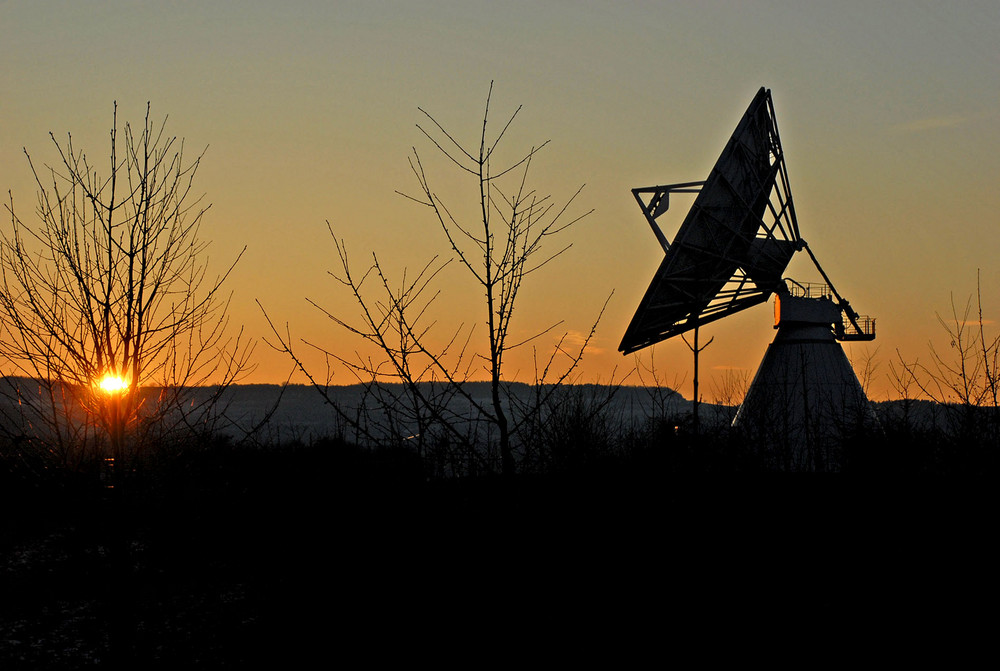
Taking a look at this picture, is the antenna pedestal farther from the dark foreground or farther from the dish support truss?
the dark foreground

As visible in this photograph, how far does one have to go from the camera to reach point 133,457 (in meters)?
9.77

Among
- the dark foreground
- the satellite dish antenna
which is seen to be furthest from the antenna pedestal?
the dark foreground

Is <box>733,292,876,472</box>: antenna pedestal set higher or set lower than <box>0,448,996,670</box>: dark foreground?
higher

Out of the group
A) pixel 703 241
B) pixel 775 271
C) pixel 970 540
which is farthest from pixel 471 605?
pixel 775 271

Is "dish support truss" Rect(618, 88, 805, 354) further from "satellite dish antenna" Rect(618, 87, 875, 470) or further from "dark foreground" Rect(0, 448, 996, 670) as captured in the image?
"dark foreground" Rect(0, 448, 996, 670)

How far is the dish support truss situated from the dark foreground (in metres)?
8.43

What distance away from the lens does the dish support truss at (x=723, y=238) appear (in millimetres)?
25672

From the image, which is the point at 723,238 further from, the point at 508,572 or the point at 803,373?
the point at 508,572

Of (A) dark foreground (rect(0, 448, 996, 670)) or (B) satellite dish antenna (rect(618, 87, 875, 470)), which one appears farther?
(B) satellite dish antenna (rect(618, 87, 875, 470))

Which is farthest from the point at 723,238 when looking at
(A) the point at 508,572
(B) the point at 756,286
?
(A) the point at 508,572

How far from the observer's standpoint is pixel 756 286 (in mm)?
30688

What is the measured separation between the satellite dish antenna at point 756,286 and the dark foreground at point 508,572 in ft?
24.4

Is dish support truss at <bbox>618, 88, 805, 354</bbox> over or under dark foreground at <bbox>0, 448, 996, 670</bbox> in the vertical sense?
over

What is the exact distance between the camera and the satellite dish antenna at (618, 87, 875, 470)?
84.8 feet
